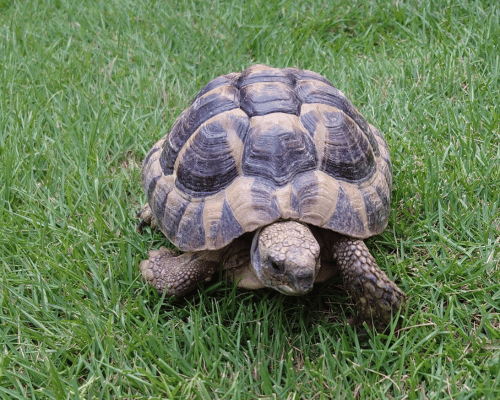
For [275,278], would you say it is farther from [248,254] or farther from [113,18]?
[113,18]

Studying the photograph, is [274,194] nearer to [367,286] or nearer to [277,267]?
[277,267]

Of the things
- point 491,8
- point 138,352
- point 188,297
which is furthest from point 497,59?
point 138,352

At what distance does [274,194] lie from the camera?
6.97 feet

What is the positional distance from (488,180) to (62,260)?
2250 mm

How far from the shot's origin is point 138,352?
2.19 meters

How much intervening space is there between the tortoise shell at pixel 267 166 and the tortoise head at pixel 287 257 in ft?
0.19

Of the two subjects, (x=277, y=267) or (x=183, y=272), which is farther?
(x=183, y=272)

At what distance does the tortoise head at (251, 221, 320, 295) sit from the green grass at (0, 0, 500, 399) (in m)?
0.28

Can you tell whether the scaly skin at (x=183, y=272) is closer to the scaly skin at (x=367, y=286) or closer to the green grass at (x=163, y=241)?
the green grass at (x=163, y=241)

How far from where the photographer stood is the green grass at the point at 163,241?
6.81ft

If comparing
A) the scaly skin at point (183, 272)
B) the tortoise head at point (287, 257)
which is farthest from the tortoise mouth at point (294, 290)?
the scaly skin at point (183, 272)

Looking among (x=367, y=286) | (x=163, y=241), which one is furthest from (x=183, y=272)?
(x=367, y=286)

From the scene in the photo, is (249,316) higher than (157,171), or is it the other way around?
(157,171)

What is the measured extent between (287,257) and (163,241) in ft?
3.33
